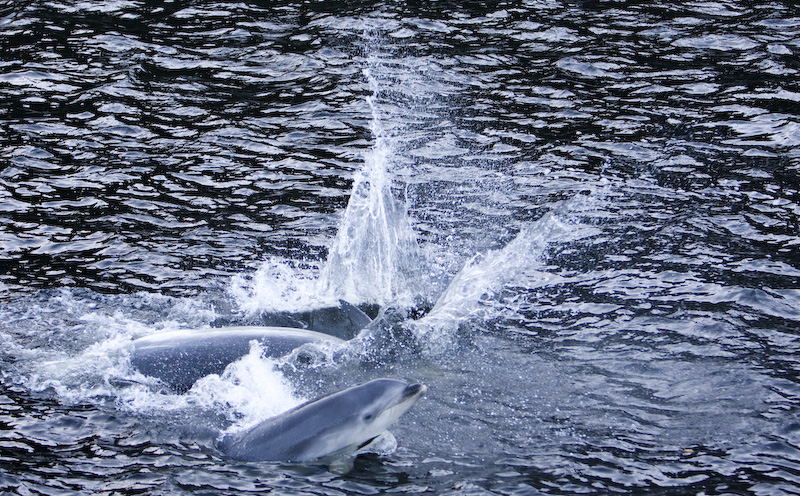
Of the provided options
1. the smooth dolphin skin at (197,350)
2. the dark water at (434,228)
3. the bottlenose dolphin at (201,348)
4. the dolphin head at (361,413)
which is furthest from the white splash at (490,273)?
the dolphin head at (361,413)

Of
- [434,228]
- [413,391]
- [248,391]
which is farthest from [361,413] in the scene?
[434,228]

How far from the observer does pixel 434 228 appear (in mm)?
10664

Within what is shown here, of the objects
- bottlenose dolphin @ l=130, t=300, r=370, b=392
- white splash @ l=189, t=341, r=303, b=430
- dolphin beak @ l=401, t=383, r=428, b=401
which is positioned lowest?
white splash @ l=189, t=341, r=303, b=430

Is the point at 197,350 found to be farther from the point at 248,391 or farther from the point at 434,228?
the point at 434,228

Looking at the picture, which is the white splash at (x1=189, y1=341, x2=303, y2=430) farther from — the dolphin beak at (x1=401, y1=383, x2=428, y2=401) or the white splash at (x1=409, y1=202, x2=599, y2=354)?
the white splash at (x1=409, y1=202, x2=599, y2=354)

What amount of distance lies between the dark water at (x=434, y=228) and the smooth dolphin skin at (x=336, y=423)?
0.46 feet

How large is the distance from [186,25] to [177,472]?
12071 mm

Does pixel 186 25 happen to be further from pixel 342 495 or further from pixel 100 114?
pixel 342 495

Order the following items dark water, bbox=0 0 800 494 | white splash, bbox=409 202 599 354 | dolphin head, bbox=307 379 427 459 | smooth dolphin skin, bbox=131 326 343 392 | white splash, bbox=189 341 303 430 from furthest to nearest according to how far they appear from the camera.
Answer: white splash, bbox=409 202 599 354
smooth dolphin skin, bbox=131 326 343 392
white splash, bbox=189 341 303 430
dark water, bbox=0 0 800 494
dolphin head, bbox=307 379 427 459

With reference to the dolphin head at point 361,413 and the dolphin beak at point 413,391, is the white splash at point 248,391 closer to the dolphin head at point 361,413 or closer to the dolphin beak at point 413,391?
the dolphin head at point 361,413

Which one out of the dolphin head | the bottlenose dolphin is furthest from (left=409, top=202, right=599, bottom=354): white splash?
the dolphin head

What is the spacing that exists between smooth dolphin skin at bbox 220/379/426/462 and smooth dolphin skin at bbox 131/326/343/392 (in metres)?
1.22

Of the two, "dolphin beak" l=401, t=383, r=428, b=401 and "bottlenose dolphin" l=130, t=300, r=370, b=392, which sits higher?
"dolphin beak" l=401, t=383, r=428, b=401

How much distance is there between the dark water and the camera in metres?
6.88
